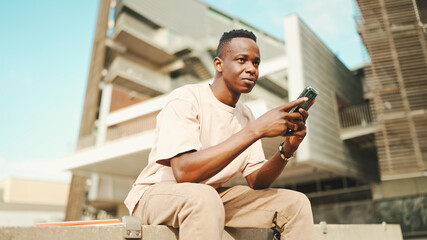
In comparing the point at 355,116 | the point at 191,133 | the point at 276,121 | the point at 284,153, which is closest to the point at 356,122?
the point at 355,116

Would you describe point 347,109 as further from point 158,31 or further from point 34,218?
point 34,218

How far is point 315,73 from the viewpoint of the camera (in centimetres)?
1349

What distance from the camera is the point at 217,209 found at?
4.39 ft

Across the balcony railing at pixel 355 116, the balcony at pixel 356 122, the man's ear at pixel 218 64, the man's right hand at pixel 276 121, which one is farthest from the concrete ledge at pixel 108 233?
the balcony railing at pixel 355 116

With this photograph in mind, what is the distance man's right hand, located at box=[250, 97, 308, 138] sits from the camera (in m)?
1.42

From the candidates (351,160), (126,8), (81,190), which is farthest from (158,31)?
(351,160)

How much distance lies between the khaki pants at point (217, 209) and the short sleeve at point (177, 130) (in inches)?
6.0

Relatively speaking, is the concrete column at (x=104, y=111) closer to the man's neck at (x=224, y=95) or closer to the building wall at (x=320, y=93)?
the building wall at (x=320, y=93)

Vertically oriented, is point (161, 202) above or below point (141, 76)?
below

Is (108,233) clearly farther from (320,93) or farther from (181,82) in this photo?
(181,82)

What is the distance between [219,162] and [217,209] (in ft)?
0.64

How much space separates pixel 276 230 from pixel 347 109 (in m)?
15.2

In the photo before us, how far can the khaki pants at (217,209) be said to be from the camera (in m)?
1.30

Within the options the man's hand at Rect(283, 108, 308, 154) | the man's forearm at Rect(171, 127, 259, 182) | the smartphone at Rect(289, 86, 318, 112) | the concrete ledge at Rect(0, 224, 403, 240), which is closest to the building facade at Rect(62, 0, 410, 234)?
the concrete ledge at Rect(0, 224, 403, 240)
